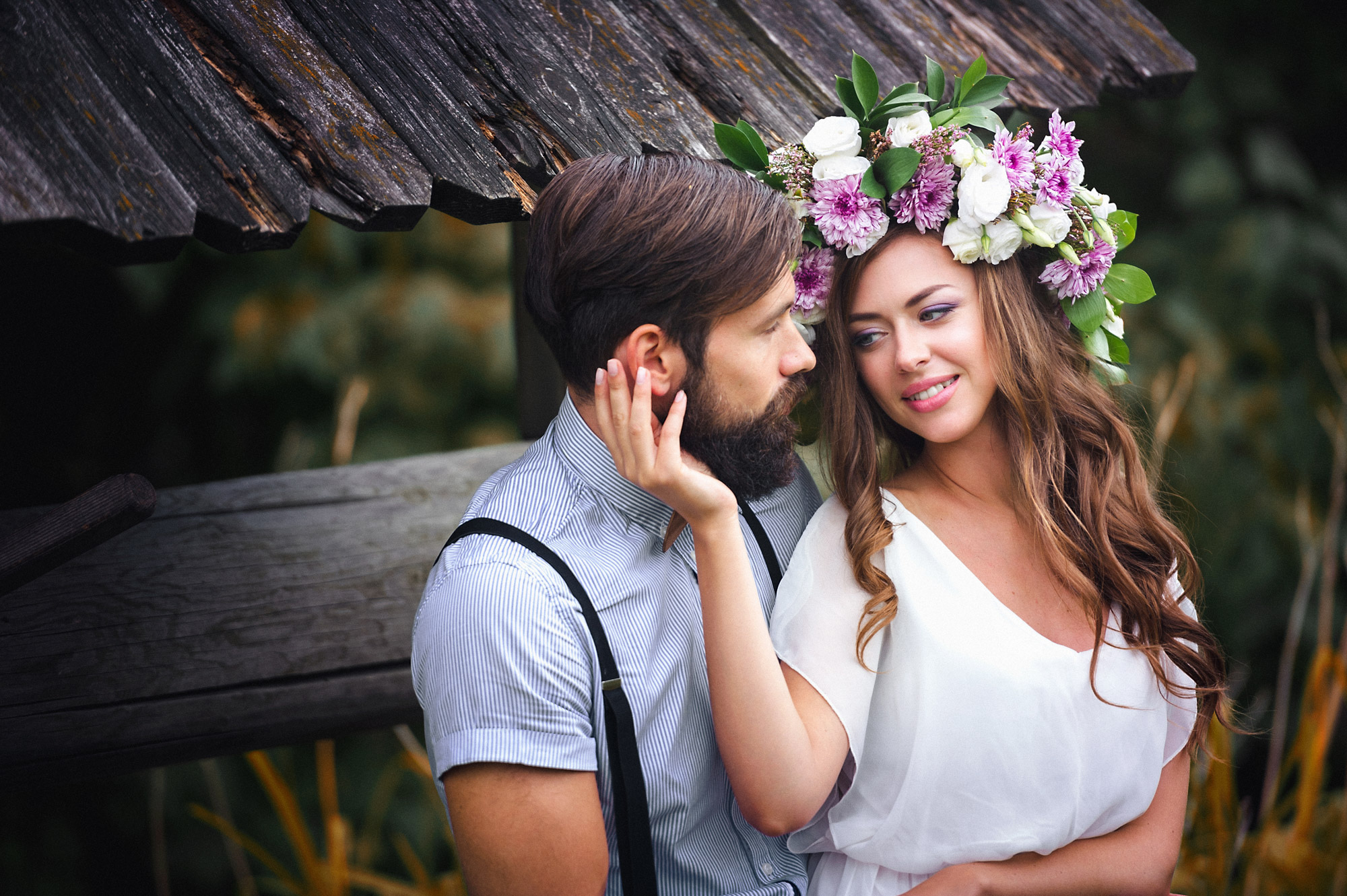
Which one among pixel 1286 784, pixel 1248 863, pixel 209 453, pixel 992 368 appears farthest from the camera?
pixel 1286 784

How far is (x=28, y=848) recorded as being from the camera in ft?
14.0

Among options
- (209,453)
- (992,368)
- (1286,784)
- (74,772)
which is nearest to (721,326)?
(992,368)

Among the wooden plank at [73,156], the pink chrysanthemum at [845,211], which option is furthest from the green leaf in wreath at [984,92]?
the wooden plank at [73,156]

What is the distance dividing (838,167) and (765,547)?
817mm

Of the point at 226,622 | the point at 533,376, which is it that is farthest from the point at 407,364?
the point at 226,622

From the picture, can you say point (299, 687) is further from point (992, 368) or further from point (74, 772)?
point (992, 368)

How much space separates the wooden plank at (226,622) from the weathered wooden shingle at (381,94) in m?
1.09

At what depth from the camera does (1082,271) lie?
2.22 meters

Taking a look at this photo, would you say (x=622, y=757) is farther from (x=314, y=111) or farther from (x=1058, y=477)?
(x=314, y=111)

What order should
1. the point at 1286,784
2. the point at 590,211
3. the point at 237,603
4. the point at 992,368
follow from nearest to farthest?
the point at 590,211
the point at 992,368
the point at 237,603
the point at 1286,784

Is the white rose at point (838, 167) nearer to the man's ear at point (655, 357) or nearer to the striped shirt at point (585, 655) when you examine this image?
the man's ear at point (655, 357)

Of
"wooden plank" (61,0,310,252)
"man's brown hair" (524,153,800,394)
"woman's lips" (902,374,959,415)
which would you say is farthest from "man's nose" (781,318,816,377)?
"wooden plank" (61,0,310,252)

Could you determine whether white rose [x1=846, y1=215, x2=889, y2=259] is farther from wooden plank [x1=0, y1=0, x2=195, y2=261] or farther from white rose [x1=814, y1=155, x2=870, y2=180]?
wooden plank [x1=0, y1=0, x2=195, y2=261]

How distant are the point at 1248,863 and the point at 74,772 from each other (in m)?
3.46
